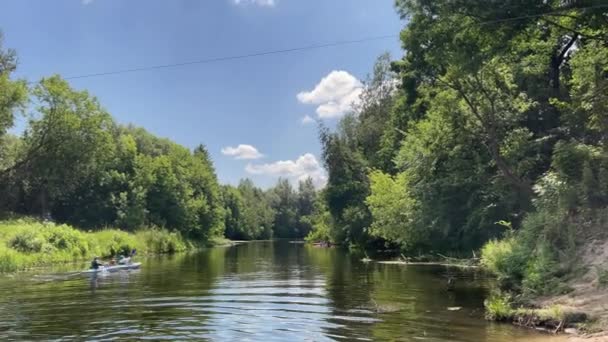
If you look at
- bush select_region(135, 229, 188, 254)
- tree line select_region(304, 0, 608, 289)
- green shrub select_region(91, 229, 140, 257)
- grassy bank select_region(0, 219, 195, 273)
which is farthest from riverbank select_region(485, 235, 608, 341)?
bush select_region(135, 229, 188, 254)

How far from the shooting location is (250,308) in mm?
19828

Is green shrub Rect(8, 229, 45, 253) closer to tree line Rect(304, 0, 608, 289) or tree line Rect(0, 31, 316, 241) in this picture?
tree line Rect(0, 31, 316, 241)

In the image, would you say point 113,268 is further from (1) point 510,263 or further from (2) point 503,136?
(2) point 503,136

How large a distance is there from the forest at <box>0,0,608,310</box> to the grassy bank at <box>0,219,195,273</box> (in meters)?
10.9


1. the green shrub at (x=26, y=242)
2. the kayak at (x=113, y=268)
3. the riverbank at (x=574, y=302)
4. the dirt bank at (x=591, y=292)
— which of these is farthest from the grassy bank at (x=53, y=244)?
the dirt bank at (x=591, y=292)

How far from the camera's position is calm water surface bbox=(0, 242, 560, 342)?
15164 millimetres

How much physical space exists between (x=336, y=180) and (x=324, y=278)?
4326cm

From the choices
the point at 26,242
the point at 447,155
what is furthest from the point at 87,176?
the point at 447,155

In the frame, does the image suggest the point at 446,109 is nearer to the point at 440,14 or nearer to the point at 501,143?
the point at 501,143

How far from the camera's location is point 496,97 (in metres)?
34.9

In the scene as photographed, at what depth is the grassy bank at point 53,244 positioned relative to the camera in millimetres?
Answer: 38656

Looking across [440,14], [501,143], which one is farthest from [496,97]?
[440,14]

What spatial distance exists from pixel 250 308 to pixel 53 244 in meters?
32.0

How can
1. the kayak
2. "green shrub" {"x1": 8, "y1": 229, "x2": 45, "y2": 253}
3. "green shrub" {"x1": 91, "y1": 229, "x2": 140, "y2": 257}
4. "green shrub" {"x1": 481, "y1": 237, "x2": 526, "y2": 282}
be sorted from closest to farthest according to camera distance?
"green shrub" {"x1": 481, "y1": 237, "x2": 526, "y2": 282}, the kayak, "green shrub" {"x1": 8, "y1": 229, "x2": 45, "y2": 253}, "green shrub" {"x1": 91, "y1": 229, "x2": 140, "y2": 257}
